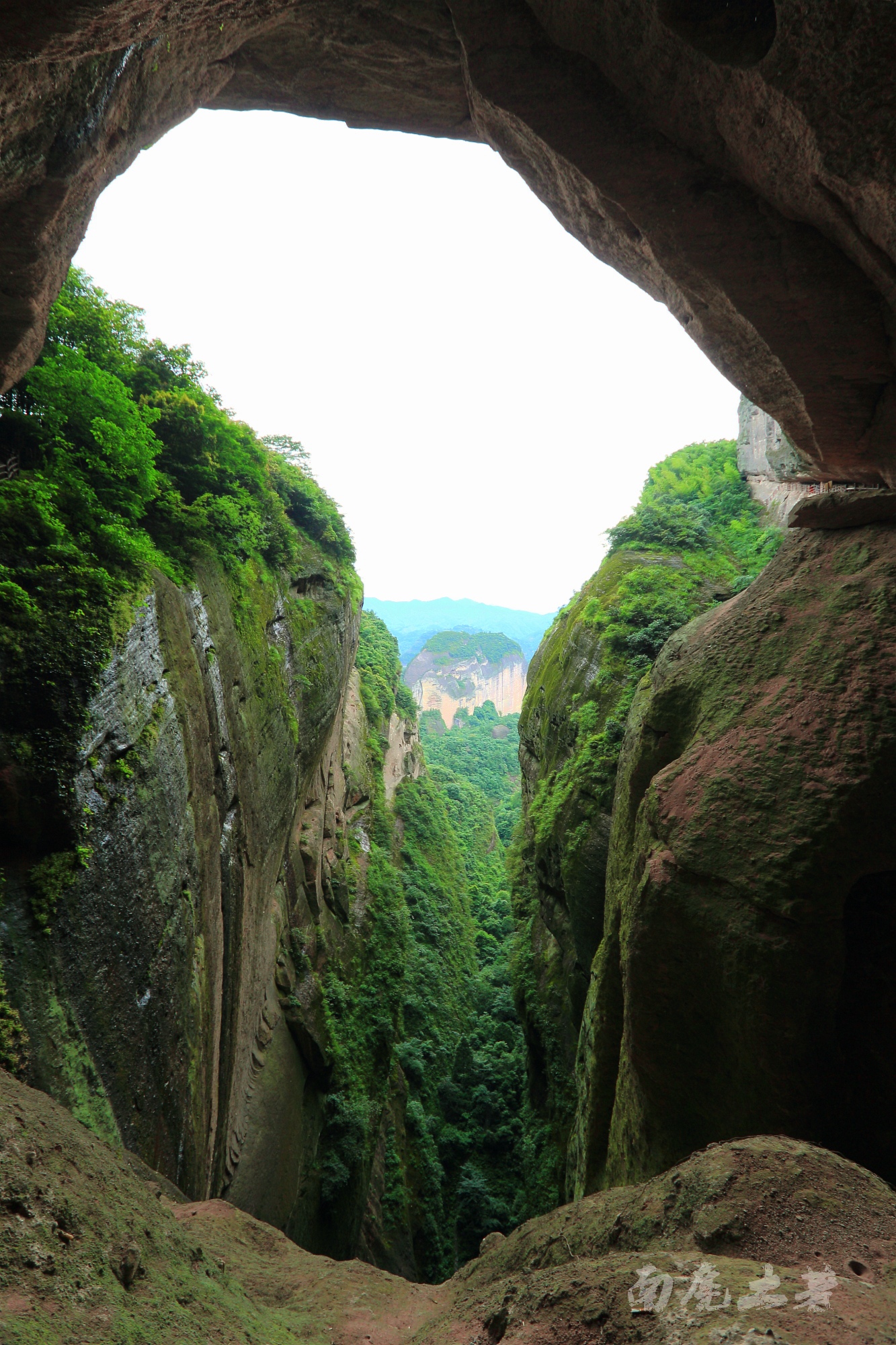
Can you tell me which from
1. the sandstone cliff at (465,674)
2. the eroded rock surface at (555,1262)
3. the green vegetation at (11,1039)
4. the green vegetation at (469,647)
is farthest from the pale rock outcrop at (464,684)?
the green vegetation at (11,1039)

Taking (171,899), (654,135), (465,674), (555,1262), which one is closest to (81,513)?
(171,899)

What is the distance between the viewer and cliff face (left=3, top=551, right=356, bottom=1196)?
5.83 m

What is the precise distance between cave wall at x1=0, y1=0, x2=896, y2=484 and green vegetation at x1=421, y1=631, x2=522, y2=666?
287 ft

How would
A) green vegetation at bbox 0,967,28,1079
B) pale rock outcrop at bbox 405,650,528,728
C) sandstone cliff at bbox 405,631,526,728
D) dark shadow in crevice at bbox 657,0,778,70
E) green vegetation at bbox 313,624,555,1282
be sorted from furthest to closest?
sandstone cliff at bbox 405,631,526,728, pale rock outcrop at bbox 405,650,528,728, green vegetation at bbox 313,624,555,1282, green vegetation at bbox 0,967,28,1079, dark shadow in crevice at bbox 657,0,778,70

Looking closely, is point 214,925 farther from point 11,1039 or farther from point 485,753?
point 485,753

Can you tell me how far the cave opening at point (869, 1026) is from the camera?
5.23 metres

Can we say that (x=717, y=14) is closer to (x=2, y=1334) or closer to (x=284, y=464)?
(x=2, y=1334)

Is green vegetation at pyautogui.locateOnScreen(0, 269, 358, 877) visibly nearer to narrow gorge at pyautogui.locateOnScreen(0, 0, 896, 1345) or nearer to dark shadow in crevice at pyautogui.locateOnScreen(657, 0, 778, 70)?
narrow gorge at pyautogui.locateOnScreen(0, 0, 896, 1345)

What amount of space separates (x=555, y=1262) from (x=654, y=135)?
10574mm

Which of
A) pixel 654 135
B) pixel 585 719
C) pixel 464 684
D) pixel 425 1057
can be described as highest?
pixel 654 135

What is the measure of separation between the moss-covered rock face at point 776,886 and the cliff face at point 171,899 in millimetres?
5710

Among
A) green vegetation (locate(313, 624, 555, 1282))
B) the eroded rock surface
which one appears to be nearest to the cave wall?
the eroded rock surface

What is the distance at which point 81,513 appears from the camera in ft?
22.9

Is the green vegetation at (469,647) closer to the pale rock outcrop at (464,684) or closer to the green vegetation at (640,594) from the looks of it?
the pale rock outcrop at (464,684)
